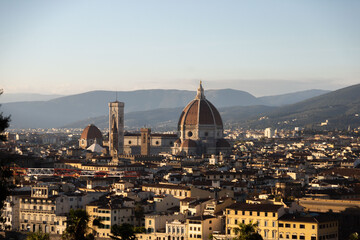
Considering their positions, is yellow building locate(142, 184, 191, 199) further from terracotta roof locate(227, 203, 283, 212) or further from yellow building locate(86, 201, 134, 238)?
terracotta roof locate(227, 203, 283, 212)

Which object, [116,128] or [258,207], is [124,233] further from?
[116,128]

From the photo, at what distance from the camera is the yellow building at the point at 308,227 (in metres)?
55.9

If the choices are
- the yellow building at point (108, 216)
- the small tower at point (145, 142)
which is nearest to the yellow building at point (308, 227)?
the yellow building at point (108, 216)

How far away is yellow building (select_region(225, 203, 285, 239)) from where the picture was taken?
190 ft

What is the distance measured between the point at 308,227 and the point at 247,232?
16.6 ft

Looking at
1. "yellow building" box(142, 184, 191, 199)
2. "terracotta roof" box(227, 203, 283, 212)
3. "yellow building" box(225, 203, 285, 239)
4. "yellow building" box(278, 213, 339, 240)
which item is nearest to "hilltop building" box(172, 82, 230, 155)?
"yellow building" box(142, 184, 191, 199)

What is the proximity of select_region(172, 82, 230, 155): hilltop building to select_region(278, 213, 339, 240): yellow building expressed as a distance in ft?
339

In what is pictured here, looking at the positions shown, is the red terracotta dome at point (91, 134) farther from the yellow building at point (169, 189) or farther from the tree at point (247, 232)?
the tree at point (247, 232)

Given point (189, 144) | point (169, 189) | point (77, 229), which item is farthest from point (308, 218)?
point (189, 144)

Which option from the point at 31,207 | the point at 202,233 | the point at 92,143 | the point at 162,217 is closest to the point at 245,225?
the point at 202,233

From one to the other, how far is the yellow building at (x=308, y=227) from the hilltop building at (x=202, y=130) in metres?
103

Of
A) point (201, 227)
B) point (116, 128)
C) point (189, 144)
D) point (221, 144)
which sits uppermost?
point (116, 128)

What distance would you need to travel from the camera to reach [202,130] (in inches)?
6634

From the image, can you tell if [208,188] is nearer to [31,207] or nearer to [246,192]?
[246,192]
